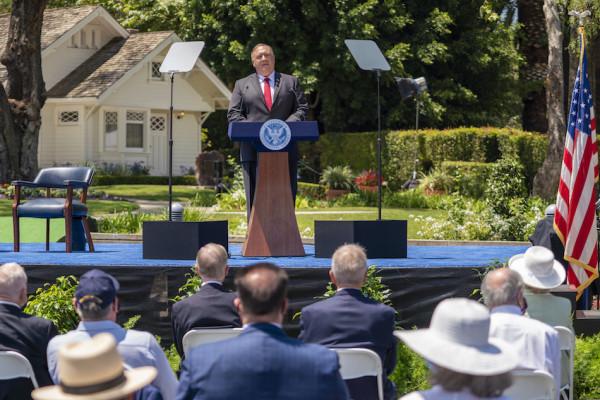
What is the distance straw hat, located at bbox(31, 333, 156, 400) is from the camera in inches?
141

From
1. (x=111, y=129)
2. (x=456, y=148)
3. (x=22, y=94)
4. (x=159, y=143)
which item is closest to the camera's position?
(x=22, y=94)

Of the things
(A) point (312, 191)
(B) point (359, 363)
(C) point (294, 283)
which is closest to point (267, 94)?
(C) point (294, 283)

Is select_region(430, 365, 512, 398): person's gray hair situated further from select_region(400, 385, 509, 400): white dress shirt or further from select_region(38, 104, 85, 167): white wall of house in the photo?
select_region(38, 104, 85, 167): white wall of house

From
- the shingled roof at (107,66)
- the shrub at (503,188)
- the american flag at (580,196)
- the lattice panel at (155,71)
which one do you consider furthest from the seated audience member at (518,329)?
the lattice panel at (155,71)

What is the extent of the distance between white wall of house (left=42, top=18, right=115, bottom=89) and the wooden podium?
30170mm

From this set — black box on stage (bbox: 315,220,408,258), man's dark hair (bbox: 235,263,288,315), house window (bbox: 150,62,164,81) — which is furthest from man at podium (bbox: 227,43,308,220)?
house window (bbox: 150,62,164,81)

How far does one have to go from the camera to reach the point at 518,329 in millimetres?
5270

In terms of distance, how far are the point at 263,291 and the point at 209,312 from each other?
2.38m

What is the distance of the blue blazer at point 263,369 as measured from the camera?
13.0ft

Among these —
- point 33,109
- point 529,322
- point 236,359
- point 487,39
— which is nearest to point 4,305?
point 236,359

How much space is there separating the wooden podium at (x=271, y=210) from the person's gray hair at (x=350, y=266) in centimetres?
478

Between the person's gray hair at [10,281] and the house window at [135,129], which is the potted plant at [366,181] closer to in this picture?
the house window at [135,129]

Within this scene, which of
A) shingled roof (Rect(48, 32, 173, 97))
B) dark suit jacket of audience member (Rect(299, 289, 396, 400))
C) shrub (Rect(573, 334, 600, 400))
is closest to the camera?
dark suit jacket of audience member (Rect(299, 289, 396, 400))

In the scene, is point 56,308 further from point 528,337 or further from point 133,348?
point 528,337
